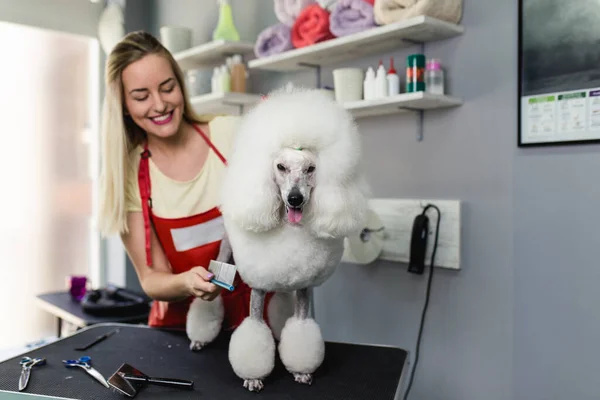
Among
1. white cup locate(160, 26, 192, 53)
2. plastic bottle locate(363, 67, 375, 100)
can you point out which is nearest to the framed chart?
plastic bottle locate(363, 67, 375, 100)

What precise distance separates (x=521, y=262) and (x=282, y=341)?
2.89ft

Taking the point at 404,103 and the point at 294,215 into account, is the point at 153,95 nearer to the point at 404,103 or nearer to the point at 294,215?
the point at 294,215

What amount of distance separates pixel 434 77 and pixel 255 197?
0.96 meters

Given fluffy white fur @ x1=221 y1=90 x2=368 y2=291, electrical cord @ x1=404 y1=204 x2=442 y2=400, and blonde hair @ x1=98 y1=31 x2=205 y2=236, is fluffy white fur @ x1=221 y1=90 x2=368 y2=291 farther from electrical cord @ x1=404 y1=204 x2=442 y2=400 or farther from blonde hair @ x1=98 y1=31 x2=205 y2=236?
electrical cord @ x1=404 y1=204 x2=442 y2=400

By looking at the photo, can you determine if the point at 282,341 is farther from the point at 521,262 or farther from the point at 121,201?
the point at 521,262

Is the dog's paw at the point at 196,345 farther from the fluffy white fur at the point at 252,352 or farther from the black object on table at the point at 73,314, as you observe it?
the black object on table at the point at 73,314

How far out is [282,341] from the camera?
1070 mm

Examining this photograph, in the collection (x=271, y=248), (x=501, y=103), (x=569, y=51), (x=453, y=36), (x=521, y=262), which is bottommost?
(x=521, y=262)

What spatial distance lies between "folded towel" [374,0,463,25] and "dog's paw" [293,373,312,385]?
3.62 ft

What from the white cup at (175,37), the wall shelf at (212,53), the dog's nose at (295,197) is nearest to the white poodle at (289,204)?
the dog's nose at (295,197)

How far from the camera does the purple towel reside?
2.04 m

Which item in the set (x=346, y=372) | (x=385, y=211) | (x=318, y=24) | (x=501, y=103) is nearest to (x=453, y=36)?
(x=501, y=103)

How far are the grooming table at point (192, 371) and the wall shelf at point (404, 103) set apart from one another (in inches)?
30.1

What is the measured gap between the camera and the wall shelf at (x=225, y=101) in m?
2.26
